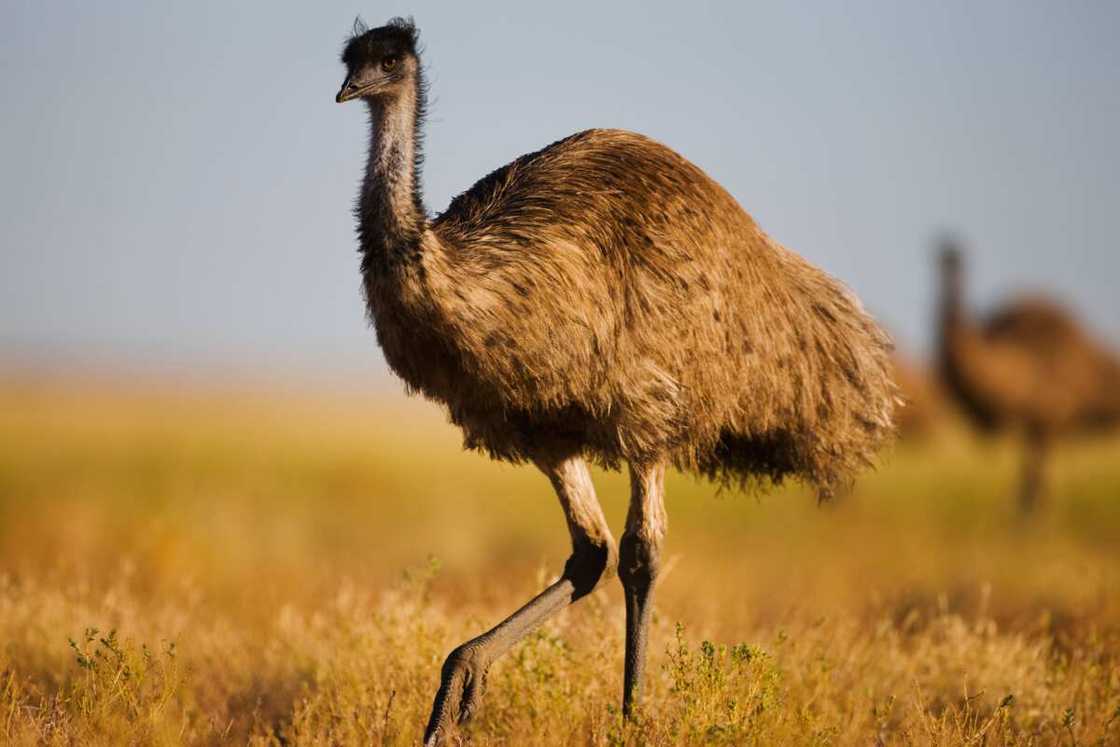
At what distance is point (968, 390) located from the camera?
1556 cm

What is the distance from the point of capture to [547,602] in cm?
515

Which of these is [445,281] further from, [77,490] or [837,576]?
[77,490]

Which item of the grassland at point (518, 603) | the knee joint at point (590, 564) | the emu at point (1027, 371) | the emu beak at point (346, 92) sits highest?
the emu beak at point (346, 92)

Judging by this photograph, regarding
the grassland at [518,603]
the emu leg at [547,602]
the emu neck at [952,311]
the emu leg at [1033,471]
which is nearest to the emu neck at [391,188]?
the emu leg at [547,602]

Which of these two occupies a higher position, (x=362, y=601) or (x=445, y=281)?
(x=445, y=281)

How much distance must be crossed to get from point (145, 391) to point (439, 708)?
91.3 m

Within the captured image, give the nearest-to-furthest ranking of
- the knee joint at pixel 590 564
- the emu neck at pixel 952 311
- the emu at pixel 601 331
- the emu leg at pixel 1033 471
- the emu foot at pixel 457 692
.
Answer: the emu at pixel 601 331 → the emu foot at pixel 457 692 → the knee joint at pixel 590 564 → the emu neck at pixel 952 311 → the emu leg at pixel 1033 471

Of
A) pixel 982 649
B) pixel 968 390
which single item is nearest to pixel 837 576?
pixel 968 390

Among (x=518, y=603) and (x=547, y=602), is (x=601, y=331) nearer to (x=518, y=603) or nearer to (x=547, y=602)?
(x=547, y=602)

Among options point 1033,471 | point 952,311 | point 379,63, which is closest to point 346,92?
point 379,63

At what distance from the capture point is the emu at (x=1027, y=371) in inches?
613

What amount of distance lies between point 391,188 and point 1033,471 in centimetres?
1379

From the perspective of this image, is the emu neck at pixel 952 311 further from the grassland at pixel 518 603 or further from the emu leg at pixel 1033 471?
the grassland at pixel 518 603

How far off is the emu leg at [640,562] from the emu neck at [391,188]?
3.93ft
